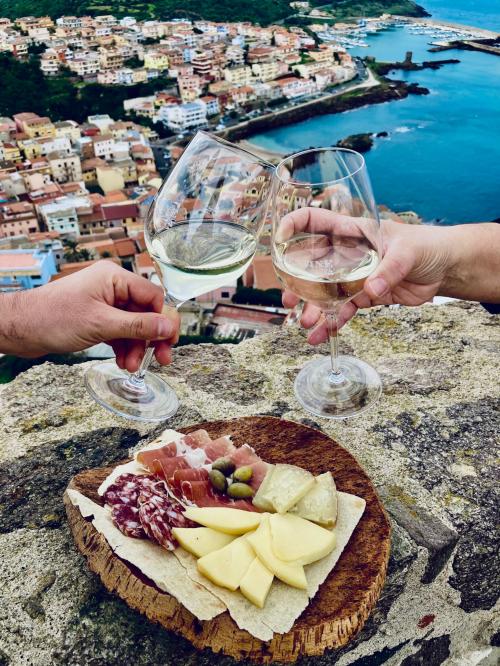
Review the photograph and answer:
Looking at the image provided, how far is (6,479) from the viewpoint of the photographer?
1020 millimetres

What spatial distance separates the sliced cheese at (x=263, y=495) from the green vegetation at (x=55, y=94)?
2614 centimetres

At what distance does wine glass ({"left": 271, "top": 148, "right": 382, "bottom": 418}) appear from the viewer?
0.86 m

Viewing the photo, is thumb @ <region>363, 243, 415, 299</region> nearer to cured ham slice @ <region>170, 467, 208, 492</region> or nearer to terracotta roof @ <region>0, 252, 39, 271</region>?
cured ham slice @ <region>170, 467, 208, 492</region>

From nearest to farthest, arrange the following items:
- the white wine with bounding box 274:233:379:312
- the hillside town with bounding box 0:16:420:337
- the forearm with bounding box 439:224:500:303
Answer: the white wine with bounding box 274:233:379:312, the forearm with bounding box 439:224:500:303, the hillside town with bounding box 0:16:420:337

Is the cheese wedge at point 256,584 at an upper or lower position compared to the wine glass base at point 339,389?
upper

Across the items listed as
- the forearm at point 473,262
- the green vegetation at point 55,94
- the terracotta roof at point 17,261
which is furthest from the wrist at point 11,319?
the green vegetation at point 55,94

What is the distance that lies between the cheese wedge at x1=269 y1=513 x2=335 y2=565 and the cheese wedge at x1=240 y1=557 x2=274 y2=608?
3cm

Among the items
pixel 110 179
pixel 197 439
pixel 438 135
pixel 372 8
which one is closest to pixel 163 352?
pixel 197 439

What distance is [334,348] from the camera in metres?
1.11

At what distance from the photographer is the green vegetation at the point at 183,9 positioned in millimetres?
32469

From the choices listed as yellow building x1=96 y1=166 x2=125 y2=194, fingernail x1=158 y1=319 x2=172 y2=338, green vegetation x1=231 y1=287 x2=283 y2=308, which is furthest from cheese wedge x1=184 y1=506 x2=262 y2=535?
yellow building x1=96 y1=166 x2=125 y2=194

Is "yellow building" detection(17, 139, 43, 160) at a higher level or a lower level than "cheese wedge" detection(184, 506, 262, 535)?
lower

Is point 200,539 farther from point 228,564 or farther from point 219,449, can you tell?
point 219,449

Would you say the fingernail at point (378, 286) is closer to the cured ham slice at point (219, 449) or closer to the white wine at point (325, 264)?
the white wine at point (325, 264)
